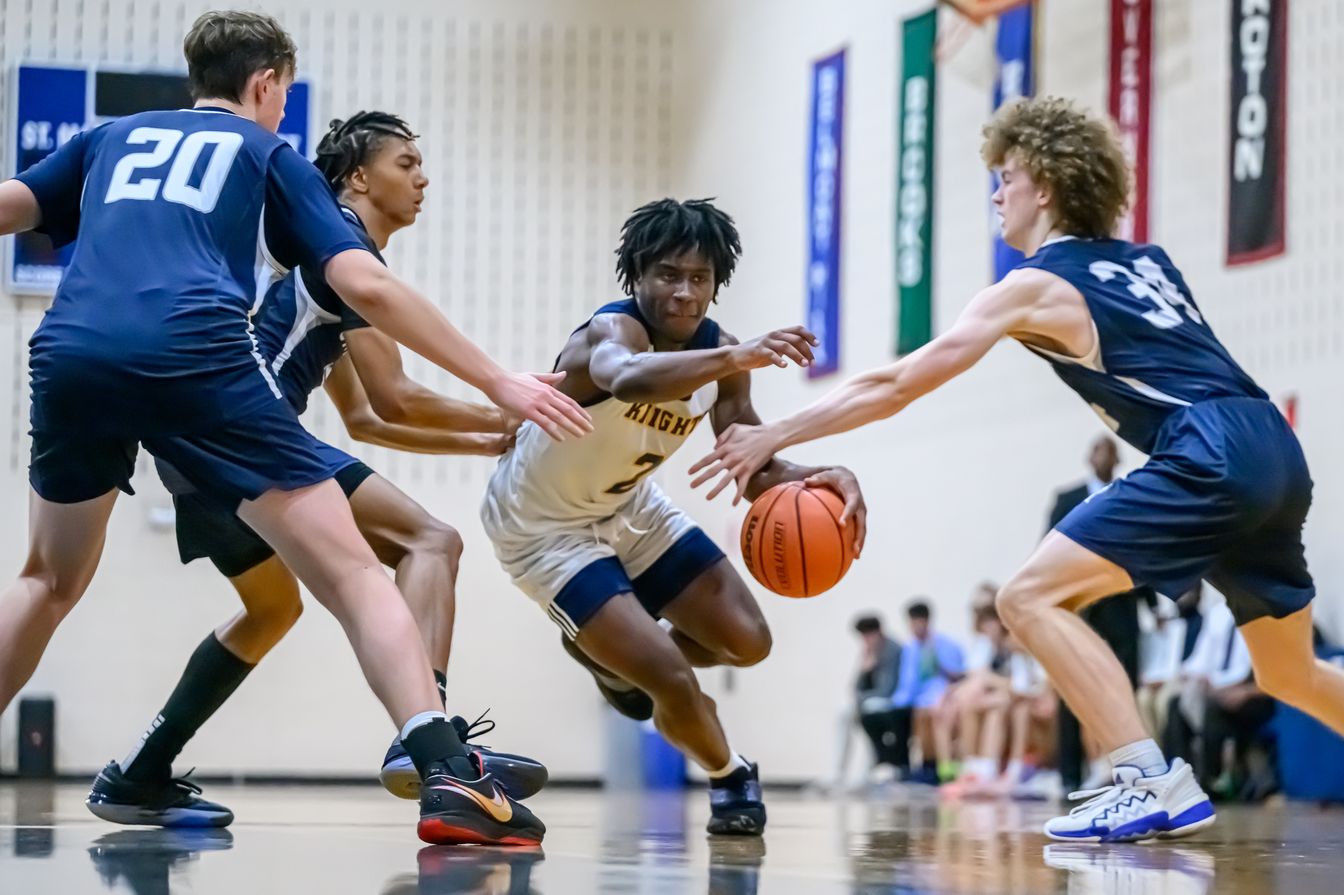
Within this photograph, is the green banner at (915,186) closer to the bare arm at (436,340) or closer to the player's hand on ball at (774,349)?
the player's hand on ball at (774,349)

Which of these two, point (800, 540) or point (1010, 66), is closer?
point (800, 540)

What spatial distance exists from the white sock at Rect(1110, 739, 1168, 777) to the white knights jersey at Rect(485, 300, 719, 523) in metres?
1.49

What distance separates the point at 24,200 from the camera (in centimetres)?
405

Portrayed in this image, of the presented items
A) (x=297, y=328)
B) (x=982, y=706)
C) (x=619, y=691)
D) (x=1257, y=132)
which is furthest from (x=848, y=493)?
(x=982, y=706)

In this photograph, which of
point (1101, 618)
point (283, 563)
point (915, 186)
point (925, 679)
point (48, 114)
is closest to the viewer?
point (283, 563)

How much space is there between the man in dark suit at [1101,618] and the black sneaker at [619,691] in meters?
4.05

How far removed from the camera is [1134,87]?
35.6ft

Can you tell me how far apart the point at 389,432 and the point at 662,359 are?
1214 mm

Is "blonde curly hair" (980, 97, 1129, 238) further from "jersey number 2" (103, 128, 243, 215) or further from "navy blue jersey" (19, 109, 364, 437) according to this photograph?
"jersey number 2" (103, 128, 243, 215)

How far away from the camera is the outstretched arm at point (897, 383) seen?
4.57 m

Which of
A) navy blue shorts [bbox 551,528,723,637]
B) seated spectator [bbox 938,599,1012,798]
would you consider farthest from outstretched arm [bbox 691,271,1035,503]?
seated spectator [bbox 938,599,1012,798]

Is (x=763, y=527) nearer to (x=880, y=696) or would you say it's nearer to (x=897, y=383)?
(x=897, y=383)

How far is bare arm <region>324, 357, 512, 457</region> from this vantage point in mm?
5289

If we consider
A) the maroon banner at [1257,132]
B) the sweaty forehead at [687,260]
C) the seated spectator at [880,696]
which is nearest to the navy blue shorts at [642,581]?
the sweaty forehead at [687,260]
